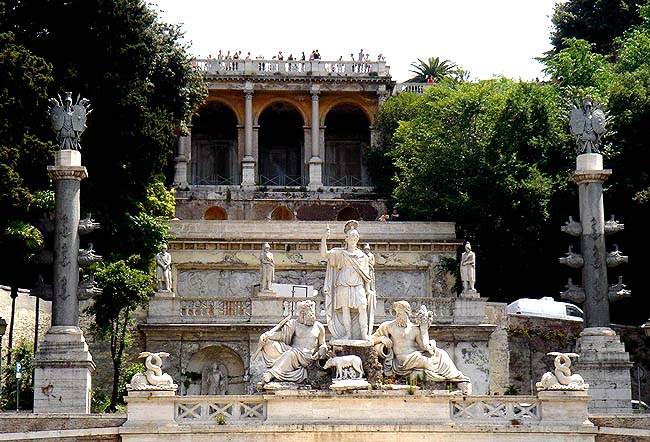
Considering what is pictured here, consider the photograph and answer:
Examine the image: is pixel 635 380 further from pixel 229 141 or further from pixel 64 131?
pixel 229 141

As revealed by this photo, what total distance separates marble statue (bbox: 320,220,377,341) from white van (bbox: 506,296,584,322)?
11.7 m

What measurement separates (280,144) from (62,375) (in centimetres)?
4211

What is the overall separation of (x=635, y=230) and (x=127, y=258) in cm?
1581

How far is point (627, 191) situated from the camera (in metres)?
48.9

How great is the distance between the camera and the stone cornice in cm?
4038

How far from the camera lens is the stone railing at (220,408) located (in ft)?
112

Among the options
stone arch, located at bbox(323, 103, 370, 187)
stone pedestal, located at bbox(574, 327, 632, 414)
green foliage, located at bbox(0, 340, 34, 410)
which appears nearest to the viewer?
stone pedestal, located at bbox(574, 327, 632, 414)

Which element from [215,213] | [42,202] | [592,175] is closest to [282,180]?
[215,213]

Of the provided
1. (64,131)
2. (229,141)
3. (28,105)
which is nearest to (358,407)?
(64,131)

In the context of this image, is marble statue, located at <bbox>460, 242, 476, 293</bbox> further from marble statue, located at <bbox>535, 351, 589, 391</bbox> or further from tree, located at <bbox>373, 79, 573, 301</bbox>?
marble statue, located at <bbox>535, 351, 589, 391</bbox>

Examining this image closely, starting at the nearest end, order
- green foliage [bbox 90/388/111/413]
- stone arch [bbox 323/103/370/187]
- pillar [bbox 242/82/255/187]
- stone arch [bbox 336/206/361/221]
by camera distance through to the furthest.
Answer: green foliage [bbox 90/388/111/413]
stone arch [bbox 336/206/361/221]
pillar [bbox 242/82/255/187]
stone arch [bbox 323/103/370/187]

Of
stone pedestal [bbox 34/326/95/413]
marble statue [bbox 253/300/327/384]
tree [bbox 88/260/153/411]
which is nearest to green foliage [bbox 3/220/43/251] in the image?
tree [bbox 88/260/153/411]

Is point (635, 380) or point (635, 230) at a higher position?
point (635, 230)

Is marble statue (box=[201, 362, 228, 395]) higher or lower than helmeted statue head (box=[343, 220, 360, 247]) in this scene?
lower
